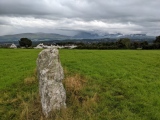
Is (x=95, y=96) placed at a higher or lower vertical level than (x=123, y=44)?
lower

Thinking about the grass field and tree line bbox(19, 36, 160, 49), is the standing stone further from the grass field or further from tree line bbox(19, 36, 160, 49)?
tree line bbox(19, 36, 160, 49)

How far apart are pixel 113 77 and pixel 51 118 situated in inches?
286

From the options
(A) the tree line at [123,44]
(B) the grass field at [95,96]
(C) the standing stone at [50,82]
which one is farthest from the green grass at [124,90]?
(A) the tree line at [123,44]

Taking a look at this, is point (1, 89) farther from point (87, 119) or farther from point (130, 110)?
point (130, 110)

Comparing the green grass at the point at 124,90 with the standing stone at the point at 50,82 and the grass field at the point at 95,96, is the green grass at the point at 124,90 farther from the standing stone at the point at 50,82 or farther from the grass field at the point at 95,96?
the standing stone at the point at 50,82

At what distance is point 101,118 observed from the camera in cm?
1036

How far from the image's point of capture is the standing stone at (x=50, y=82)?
1070cm

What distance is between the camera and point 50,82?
429 inches

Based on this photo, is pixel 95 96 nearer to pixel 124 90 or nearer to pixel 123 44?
pixel 124 90

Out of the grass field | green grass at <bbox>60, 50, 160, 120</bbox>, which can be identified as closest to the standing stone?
the grass field

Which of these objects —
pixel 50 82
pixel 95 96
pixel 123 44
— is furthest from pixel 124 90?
pixel 123 44

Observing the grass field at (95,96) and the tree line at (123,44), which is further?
the tree line at (123,44)

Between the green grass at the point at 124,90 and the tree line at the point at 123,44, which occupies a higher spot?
the tree line at the point at 123,44

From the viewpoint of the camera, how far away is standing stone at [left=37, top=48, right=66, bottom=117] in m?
10.7
